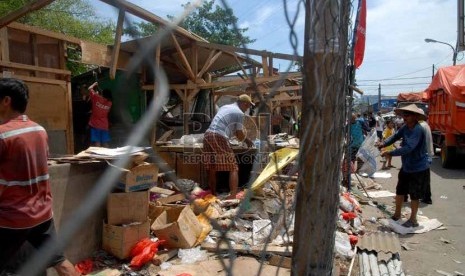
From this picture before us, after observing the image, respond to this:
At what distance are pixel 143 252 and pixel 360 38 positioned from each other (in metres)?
4.16

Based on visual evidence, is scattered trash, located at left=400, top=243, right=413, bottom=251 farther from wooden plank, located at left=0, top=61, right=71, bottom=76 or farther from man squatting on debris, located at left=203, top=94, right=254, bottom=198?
wooden plank, located at left=0, top=61, right=71, bottom=76

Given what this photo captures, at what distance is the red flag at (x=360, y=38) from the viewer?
17.1 feet

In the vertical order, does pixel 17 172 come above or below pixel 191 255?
above

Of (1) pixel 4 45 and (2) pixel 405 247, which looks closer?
(2) pixel 405 247

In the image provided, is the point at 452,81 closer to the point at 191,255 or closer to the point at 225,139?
the point at 225,139

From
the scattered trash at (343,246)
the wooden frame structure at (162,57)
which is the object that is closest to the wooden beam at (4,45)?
the wooden frame structure at (162,57)

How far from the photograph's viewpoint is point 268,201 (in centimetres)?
495

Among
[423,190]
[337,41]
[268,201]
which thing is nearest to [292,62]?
[337,41]

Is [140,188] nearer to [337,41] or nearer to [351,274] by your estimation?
[351,274]

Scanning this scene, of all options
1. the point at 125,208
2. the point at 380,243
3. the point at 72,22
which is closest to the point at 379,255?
the point at 380,243

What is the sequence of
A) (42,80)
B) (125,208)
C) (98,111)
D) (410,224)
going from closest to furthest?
(125,208) < (410,224) < (42,80) < (98,111)

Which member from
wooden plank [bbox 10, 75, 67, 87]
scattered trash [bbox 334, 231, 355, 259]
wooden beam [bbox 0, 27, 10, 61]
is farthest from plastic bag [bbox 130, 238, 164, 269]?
wooden beam [bbox 0, 27, 10, 61]

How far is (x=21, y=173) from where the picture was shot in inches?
87.5

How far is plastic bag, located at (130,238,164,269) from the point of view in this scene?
3420 mm
